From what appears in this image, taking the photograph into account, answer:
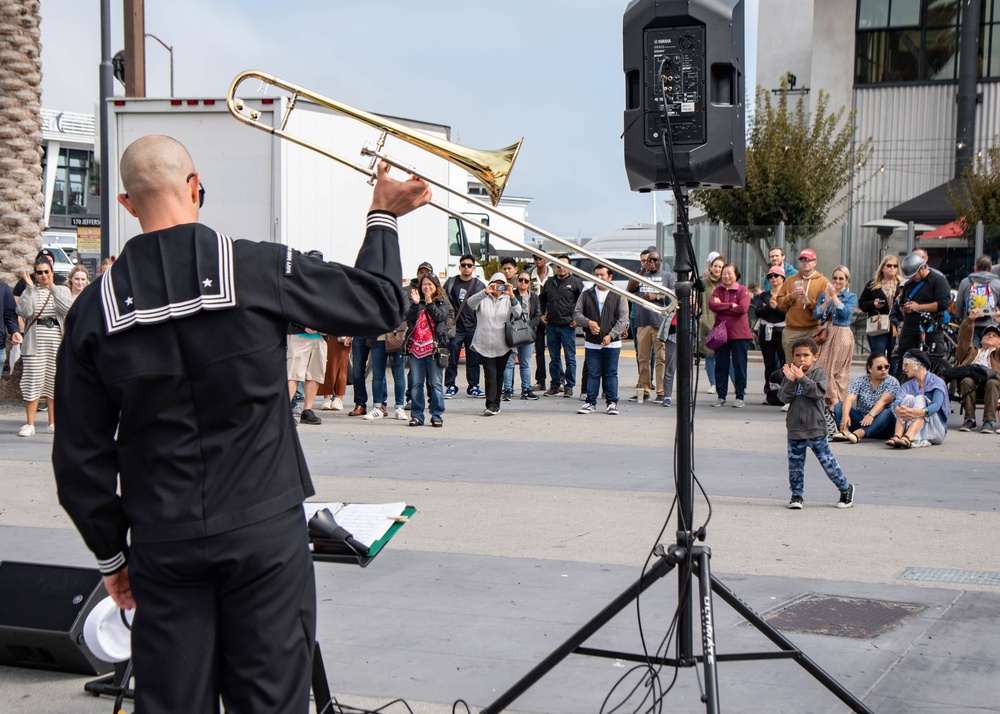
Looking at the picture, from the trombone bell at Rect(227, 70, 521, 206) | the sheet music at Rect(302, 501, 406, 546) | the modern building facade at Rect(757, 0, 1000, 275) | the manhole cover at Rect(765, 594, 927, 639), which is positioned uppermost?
the modern building facade at Rect(757, 0, 1000, 275)

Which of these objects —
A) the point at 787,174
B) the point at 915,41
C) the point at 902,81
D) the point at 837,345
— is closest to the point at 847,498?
the point at 837,345

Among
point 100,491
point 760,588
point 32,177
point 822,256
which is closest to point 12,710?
point 100,491

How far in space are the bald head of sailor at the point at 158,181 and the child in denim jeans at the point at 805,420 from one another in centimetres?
591

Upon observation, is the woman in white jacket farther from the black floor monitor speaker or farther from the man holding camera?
the black floor monitor speaker

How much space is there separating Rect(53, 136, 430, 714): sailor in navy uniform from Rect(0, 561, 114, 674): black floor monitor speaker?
6.26ft

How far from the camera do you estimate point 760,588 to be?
612cm

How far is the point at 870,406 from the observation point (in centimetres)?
1173

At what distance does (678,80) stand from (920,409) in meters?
7.92

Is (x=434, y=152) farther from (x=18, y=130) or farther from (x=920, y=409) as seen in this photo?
(x=18, y=130)

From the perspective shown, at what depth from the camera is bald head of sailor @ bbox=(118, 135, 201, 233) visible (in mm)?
3029

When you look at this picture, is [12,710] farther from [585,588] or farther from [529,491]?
[529,491]

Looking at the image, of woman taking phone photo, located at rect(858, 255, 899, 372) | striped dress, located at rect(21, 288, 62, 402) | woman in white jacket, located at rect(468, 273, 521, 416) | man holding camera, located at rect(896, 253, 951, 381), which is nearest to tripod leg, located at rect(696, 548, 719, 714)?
striped dress, located at rect(21, 288, 62, 402)

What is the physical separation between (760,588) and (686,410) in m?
2.39

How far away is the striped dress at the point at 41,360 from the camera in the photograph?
1188 cm
